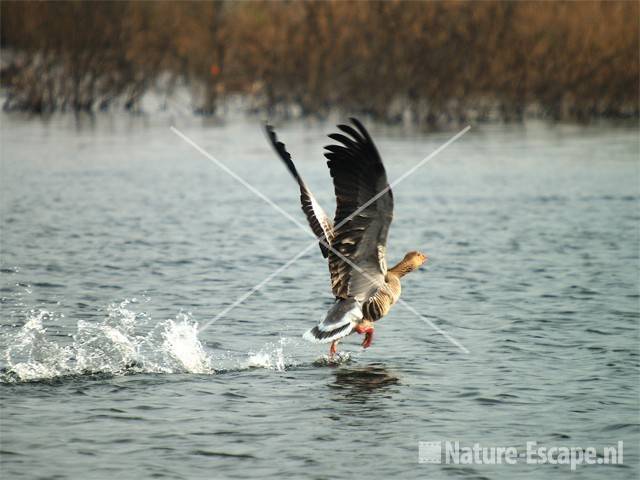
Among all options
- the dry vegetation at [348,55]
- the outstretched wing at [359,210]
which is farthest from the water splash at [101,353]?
the dry vegetation at [348,55]

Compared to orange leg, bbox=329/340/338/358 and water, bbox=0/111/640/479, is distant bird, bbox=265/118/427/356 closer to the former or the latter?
orange leg, bbox=329/340/338/358

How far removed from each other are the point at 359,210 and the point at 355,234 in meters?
0.34

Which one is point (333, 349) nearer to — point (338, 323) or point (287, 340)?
point (338, 323)

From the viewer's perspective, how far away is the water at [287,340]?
7504 millimetres

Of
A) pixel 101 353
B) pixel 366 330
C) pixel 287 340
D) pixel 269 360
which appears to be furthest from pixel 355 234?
pixel 101 353

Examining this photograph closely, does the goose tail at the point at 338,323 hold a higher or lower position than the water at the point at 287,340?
higher

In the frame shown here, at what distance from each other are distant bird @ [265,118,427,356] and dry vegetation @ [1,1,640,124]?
36072 millimetres

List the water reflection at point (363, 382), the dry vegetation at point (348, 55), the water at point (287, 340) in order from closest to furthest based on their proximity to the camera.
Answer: the water at point (287, 340)
the water reflection at point (363, 382)
the dry vegetation at point (348, 55)

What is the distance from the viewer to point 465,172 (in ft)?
92.9

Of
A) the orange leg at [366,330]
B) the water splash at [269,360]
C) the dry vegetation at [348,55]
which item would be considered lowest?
the water splash at [269,360]

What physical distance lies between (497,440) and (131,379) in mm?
2964

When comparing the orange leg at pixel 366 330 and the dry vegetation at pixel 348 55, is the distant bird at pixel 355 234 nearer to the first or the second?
the orange leg at pixel 366 330

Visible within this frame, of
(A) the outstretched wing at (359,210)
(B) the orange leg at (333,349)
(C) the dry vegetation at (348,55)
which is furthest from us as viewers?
(C) the dry vegetation at (348,55)

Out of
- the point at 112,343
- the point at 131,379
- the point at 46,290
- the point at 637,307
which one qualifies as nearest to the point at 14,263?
the point at 46,290
